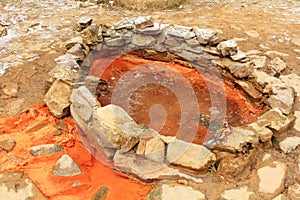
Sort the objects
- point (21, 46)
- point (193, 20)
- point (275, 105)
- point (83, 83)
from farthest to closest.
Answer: point (193, 20), point (21, 46), point (83, 83), point (275, 105)

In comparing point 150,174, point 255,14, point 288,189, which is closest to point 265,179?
point 288,189

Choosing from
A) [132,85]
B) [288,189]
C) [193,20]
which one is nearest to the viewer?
[288,189]

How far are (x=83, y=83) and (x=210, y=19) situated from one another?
3552 millimetres

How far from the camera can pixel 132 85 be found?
460 centimetres

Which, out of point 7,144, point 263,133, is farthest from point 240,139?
point 7,144

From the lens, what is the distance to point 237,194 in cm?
288

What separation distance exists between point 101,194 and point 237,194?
122 centimetres

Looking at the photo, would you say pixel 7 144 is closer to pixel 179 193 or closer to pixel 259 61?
pixel 179 193

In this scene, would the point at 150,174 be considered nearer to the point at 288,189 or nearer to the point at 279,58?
the point at 288,189

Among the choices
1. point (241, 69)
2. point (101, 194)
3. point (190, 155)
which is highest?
point (241, 69)

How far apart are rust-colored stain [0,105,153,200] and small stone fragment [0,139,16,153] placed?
0.13ft

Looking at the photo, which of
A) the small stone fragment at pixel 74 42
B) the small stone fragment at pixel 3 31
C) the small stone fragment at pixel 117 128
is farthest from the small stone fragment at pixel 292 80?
the small stone fragment at pixel 3 31

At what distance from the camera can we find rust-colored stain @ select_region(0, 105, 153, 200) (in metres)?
2.96

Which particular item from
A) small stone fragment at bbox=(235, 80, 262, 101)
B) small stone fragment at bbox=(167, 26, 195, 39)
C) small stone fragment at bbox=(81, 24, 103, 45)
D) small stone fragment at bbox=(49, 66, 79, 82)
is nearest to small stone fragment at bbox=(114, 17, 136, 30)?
small stone fragment at bbox=(81, 24, 103, 45)
